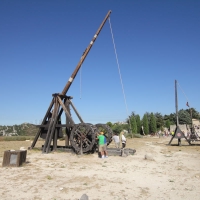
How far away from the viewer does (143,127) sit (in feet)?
190

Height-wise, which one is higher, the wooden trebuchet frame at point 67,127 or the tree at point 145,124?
the tree at point 145,124

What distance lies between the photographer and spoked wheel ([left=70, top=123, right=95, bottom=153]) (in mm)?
12289

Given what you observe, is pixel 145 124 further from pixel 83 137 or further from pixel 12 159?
pixel 12 159

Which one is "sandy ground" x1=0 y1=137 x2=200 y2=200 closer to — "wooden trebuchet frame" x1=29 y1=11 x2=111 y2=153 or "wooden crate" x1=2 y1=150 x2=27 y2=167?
"wooden crate" x1=2 y1=150 x2=27 y2=167

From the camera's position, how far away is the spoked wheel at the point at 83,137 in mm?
12289

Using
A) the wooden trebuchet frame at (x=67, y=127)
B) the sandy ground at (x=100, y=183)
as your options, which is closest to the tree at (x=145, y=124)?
the wooden trebuchet frame at (x=67, y=127)

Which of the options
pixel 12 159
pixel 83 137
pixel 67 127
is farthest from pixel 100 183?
pixel 67 127

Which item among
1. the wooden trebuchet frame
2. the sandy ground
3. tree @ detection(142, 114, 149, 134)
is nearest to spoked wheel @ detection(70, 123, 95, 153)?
the wooden trebuchet frame

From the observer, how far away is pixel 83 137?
500 inches

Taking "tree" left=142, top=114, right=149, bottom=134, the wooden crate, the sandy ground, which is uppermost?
"tree" left=142, top=114, right=149, bottom=134

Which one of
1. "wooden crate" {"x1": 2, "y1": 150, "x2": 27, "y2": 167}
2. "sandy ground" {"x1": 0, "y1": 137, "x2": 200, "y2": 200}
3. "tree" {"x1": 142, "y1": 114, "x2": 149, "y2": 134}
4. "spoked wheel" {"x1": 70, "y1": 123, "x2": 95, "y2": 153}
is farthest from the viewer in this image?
"tree" {"x1": 142, "y1": 114, "x2": 149, "y2": 134}

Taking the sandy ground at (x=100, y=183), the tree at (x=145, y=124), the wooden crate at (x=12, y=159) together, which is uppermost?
the tree at (x=145, y=124)

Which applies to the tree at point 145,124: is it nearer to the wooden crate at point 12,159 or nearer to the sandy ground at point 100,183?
the sandy ground at point 100,183

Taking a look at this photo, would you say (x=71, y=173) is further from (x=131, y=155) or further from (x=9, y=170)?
(x=131, y=155)
